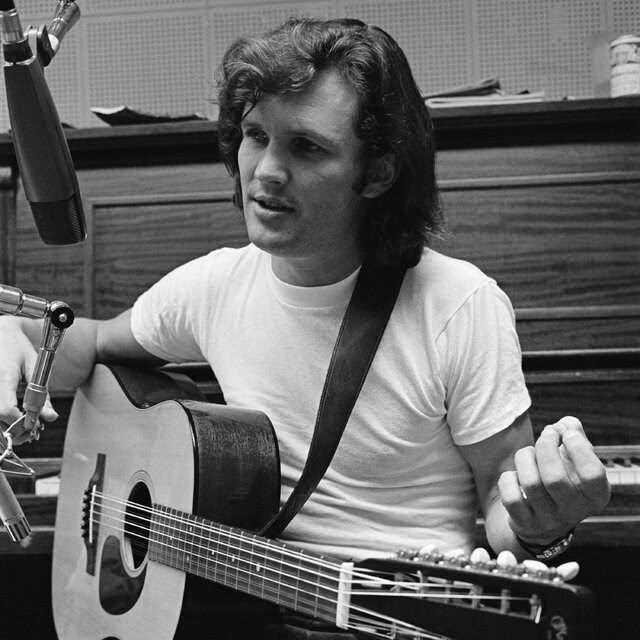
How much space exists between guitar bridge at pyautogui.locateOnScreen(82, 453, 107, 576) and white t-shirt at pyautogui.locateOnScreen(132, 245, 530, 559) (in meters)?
0.29

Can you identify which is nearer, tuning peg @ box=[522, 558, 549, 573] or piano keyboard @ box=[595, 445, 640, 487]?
tuning peg @ box=[522, 558, 549, 573]

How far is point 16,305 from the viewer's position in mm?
1046

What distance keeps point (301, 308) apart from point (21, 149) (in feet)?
2.43

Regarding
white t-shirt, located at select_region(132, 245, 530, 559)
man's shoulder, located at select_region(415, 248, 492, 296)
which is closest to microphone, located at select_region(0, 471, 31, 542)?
white t-shirt, located at select_region(132, 245, 530, 559)

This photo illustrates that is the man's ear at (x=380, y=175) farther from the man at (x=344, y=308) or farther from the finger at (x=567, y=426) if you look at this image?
the finger at (x=567, y=426)

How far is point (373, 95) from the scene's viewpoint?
150 cm

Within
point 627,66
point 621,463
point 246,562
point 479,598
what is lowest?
point 621,463

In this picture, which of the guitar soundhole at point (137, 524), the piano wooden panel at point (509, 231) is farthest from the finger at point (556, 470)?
the piano wooden panel at point (509, 231)

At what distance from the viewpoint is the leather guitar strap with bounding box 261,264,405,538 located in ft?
4.68

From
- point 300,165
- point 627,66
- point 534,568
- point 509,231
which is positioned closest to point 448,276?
point 300,165

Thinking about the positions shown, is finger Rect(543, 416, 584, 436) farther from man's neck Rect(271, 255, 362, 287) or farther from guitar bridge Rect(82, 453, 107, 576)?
guitar bridge Rect(82, 453, 107, 576)

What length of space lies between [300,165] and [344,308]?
0.26 m

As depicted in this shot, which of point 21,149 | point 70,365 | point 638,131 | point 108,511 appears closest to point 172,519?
point 108,511

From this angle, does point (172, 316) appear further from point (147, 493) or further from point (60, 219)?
point (60, 219)
